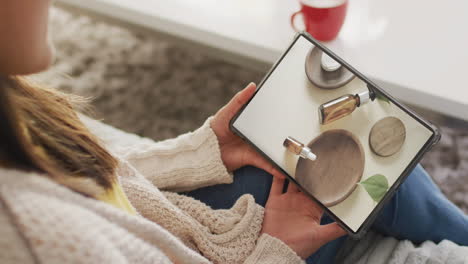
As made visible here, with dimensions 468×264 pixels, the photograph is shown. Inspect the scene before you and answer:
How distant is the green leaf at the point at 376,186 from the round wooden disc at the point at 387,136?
0.10 ft

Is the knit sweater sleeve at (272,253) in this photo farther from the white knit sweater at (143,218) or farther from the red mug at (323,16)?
the red mug at (323,16)

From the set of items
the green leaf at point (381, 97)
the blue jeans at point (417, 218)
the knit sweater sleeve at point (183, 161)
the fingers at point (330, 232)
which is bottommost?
the knit sweater sleeve at point (183, 161)

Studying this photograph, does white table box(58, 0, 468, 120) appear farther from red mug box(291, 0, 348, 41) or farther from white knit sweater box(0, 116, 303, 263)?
white knit sweater box(0, 116, 303, 263)

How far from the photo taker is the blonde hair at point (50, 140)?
1.42ft

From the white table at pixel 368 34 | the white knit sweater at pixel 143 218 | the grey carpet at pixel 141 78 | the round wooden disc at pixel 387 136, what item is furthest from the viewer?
the grey carpet at pixel 141 78

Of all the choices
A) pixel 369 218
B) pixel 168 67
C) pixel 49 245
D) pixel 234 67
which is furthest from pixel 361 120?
pixel 168 67

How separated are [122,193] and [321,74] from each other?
31cm

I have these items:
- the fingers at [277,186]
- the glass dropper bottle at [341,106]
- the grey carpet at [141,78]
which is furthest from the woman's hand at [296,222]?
the grey carpet at [141,78]

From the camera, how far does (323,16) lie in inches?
29.4

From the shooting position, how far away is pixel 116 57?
1.50 metres

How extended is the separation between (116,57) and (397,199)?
1069mm

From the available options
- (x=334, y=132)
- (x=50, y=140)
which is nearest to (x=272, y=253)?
(x=334, y=132)

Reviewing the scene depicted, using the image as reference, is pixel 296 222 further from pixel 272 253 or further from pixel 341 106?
pixel 341 106

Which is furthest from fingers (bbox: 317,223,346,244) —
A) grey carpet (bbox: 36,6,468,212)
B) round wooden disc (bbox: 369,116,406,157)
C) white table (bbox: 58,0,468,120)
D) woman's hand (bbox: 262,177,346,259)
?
grey carpet (bbox: 36,6,468,212)
